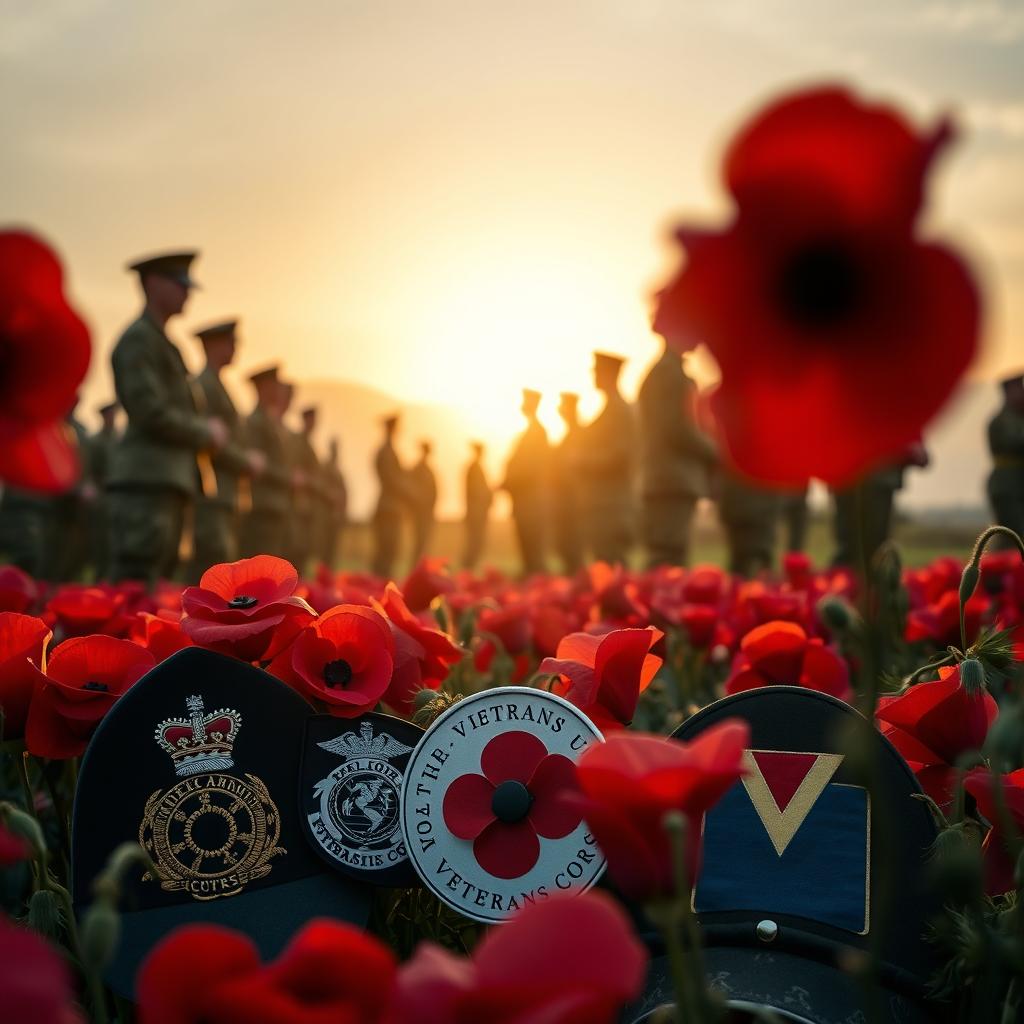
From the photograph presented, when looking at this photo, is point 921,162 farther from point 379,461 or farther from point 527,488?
point 379,461

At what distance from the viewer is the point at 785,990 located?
1.05 metres

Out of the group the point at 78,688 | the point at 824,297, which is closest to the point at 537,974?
the point at 824,297

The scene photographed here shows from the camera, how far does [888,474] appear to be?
682cm

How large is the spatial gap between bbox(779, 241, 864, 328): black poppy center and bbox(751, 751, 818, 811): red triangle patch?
2.24ft

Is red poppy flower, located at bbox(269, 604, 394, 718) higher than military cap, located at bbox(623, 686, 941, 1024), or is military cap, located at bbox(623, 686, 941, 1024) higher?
red poppy flower, located at bbox(269, 604, 394, 718)

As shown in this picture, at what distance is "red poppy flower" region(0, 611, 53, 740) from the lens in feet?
4.61

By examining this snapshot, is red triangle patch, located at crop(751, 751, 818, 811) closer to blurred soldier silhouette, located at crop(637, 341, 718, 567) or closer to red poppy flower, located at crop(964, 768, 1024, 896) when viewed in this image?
red poppy flower, located at crop(964, 768, 1024, 896)

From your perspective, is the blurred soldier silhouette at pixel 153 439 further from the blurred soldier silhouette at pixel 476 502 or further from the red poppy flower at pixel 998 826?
the blurred soldier silhouette at pixel 476 502

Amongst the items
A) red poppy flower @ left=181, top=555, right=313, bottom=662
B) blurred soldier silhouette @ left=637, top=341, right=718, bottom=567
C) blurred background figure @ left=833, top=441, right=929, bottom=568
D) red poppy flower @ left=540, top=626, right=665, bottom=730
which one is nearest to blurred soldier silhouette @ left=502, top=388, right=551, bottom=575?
blurred background figure @ left=833, top=441, right=929, bottom=568

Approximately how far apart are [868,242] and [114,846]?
3.23 feet

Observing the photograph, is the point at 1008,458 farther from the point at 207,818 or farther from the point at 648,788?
the point at 648,788

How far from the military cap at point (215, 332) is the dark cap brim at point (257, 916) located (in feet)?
24.2

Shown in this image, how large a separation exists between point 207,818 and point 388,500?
583 inches

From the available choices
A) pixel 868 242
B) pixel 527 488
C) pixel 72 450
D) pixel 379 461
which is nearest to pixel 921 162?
pixel 868 242
